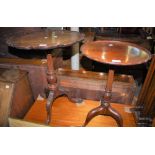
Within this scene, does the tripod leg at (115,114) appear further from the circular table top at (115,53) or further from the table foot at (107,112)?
the circular table top at (115,53)

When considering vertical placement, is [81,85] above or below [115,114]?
above

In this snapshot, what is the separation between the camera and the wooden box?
1.98 meters

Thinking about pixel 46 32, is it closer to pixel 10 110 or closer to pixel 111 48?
pixel 111 48

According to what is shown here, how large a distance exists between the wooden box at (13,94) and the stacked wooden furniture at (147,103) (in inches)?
58.7

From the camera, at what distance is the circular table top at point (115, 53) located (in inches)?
55.8

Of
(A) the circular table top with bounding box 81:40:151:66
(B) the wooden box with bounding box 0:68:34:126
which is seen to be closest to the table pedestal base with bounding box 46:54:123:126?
(A) the circular table top with bounding box 81:40:151:66

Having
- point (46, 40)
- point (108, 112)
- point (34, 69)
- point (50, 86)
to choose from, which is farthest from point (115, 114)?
point (34, 69)

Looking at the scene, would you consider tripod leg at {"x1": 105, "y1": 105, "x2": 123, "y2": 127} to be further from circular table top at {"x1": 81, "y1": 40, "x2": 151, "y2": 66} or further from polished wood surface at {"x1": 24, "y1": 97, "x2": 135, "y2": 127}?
circular table top at {"x1": 81, "y1": 40, "x2": 151, "y2": 66}

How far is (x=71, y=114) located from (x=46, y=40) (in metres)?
1.05

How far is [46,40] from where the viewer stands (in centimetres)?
177

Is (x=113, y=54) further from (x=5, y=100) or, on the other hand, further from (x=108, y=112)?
(x=5, y=100)

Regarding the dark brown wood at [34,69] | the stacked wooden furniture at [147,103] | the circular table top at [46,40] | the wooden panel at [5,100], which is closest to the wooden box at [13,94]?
the wooden panel at [5,100]
